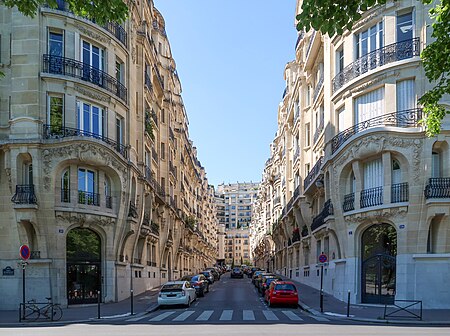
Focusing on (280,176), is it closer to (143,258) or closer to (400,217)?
(143,258)

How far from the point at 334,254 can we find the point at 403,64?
11549mm

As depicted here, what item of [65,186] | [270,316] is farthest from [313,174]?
[65,186]

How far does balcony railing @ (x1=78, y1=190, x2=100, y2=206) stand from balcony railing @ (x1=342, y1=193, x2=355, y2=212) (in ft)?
43.1

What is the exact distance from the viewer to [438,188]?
22.0 meters

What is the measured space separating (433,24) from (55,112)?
1857cm

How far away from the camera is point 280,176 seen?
208 ft

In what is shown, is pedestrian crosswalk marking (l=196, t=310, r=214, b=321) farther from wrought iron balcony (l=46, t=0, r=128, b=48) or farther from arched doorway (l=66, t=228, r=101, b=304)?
wrought iron balcony (l=46, t=0, r=128, b=48)

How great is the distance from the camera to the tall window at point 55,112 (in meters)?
25.0

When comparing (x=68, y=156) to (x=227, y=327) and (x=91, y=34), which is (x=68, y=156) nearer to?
(x=91, y=34)

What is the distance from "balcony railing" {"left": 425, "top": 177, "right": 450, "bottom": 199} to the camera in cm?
2188

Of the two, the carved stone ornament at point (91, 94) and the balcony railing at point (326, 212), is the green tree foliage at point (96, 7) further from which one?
the balcony railing at point (326, 212)

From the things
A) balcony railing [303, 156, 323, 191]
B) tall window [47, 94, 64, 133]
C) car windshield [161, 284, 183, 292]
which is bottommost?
car windshield [161, 284, 183, 292]

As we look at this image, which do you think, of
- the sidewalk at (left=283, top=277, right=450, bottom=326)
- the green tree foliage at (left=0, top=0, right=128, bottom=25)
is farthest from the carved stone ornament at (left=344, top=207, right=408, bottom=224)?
the green tree foliage at (left=0, top=0, right=128, bottom=25)

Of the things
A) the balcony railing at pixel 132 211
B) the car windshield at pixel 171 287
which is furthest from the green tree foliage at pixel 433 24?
the balcony railing at pixel 132 211
